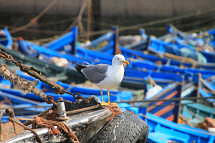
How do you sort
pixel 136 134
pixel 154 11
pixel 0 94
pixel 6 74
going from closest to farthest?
Answer: pixel 6 74
pixel 136 134
pixel 0 94
pixel 154 11

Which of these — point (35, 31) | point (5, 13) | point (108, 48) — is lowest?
point (108, 48)

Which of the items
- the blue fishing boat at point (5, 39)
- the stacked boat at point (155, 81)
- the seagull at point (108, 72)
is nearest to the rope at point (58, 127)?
the stacked boat at point (155, 81)

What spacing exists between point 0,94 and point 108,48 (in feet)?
20.6

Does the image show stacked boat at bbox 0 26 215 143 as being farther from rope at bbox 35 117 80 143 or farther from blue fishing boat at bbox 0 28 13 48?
rope at bbox 35 117 80 143

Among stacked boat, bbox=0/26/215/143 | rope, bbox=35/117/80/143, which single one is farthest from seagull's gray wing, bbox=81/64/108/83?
rope, bbox=35/117/80/143

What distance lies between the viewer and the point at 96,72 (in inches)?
126

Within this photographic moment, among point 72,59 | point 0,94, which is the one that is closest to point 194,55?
point 72,59

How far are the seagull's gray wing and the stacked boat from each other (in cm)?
23

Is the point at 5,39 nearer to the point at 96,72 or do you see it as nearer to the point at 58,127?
the point at 96,72

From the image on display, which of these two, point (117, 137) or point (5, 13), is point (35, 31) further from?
point (117, 137)

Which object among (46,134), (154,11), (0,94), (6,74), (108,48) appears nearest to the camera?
(46,134)

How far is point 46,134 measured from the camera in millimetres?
1956

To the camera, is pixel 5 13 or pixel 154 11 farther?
pixel 154 11

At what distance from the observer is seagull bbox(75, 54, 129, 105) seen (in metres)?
3.00
